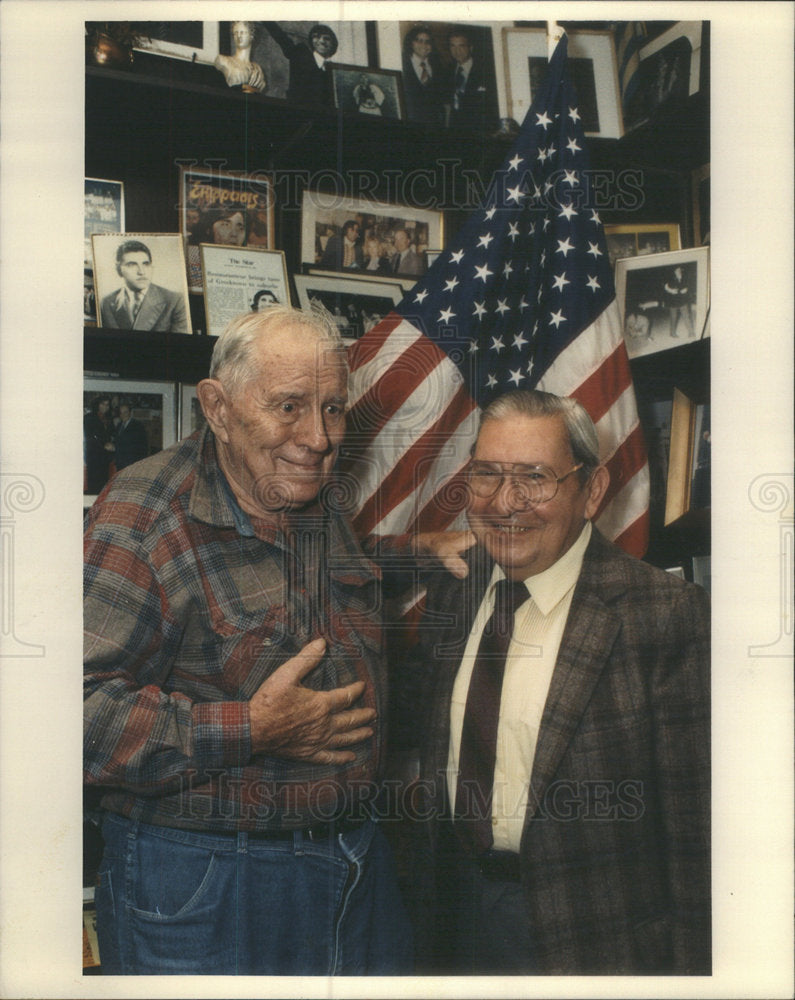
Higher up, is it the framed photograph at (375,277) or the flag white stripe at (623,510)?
the framed photograph at (375,277)

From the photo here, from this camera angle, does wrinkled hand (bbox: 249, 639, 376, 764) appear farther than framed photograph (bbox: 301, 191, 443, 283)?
No

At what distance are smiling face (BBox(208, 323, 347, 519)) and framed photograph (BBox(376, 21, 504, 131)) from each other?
2.03ft

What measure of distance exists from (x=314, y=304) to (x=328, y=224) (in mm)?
196

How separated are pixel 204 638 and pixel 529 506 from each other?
760mm

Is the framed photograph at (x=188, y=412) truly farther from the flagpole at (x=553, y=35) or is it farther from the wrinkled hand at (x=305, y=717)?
the flagpole at (x=553, y=35)

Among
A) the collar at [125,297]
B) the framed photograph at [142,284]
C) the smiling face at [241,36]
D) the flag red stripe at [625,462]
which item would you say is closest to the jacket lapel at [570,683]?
the flag red stripe at [625,462]

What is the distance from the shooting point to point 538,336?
2.02 meters

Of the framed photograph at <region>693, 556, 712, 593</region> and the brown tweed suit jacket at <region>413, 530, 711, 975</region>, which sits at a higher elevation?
the framed photograph at <region>693, 556, 712, 593</region>

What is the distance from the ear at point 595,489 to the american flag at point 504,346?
0.07ft

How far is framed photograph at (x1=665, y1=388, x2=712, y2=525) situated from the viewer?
202 centimetres

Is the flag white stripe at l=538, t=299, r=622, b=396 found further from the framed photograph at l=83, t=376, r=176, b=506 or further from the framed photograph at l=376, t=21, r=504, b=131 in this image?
the framed photograph at l=83, t=376, r=176, b=506

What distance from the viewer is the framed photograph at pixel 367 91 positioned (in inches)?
79.4

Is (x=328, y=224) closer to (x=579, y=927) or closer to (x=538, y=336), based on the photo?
(x=538, y=336)

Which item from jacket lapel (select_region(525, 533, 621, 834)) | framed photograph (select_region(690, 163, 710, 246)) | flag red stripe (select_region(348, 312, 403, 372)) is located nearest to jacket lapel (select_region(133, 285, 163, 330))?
flag red stripe (select_region(348, 312, 403, 372))
